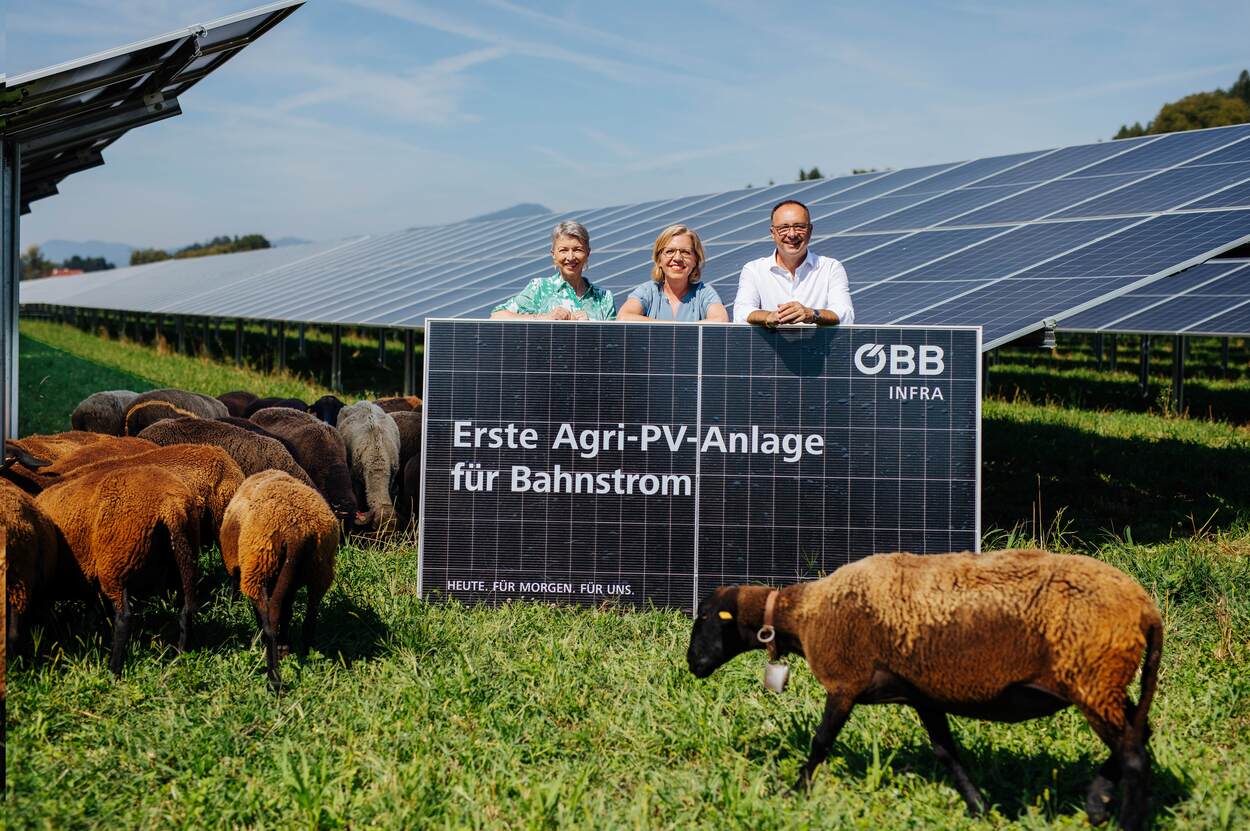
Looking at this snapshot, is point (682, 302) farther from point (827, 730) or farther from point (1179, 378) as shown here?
point (1179, 378)

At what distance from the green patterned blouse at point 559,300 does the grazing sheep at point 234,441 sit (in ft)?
6.86

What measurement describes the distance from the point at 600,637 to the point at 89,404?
320 inches

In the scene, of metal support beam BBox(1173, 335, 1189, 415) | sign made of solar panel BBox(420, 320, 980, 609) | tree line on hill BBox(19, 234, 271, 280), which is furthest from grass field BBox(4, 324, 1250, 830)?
tree line on hill BBox(19, 234, 271, 280)

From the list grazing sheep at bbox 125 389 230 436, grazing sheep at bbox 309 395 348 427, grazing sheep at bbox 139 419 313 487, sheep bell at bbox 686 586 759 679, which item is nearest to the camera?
sheep bell at bbox 686 586 759 679

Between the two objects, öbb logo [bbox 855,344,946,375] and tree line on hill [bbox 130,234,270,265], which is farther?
tree line on hill [bbox 130,234,270,265]

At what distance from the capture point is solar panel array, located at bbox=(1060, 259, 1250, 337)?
1495cm

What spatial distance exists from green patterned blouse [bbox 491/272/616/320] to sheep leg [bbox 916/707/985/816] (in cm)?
351

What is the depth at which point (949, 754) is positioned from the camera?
13.1ft

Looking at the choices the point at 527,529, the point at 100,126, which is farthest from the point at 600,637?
the point at 100,126

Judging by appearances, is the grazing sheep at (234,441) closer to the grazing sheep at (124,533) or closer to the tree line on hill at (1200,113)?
the grazing sheep at (124,533)

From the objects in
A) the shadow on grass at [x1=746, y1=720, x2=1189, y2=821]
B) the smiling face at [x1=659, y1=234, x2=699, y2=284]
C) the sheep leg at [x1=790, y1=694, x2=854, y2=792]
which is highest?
the smiling face at [x1=659, y1=234, x2=699, y2=284]

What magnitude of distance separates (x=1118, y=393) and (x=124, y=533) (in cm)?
1869

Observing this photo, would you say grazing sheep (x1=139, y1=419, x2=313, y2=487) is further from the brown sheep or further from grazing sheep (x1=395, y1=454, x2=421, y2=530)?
grazing sheep (x1=395, y1=454, x2=421, y2=530)

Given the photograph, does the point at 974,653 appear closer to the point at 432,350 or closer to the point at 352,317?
the point at 432,350
